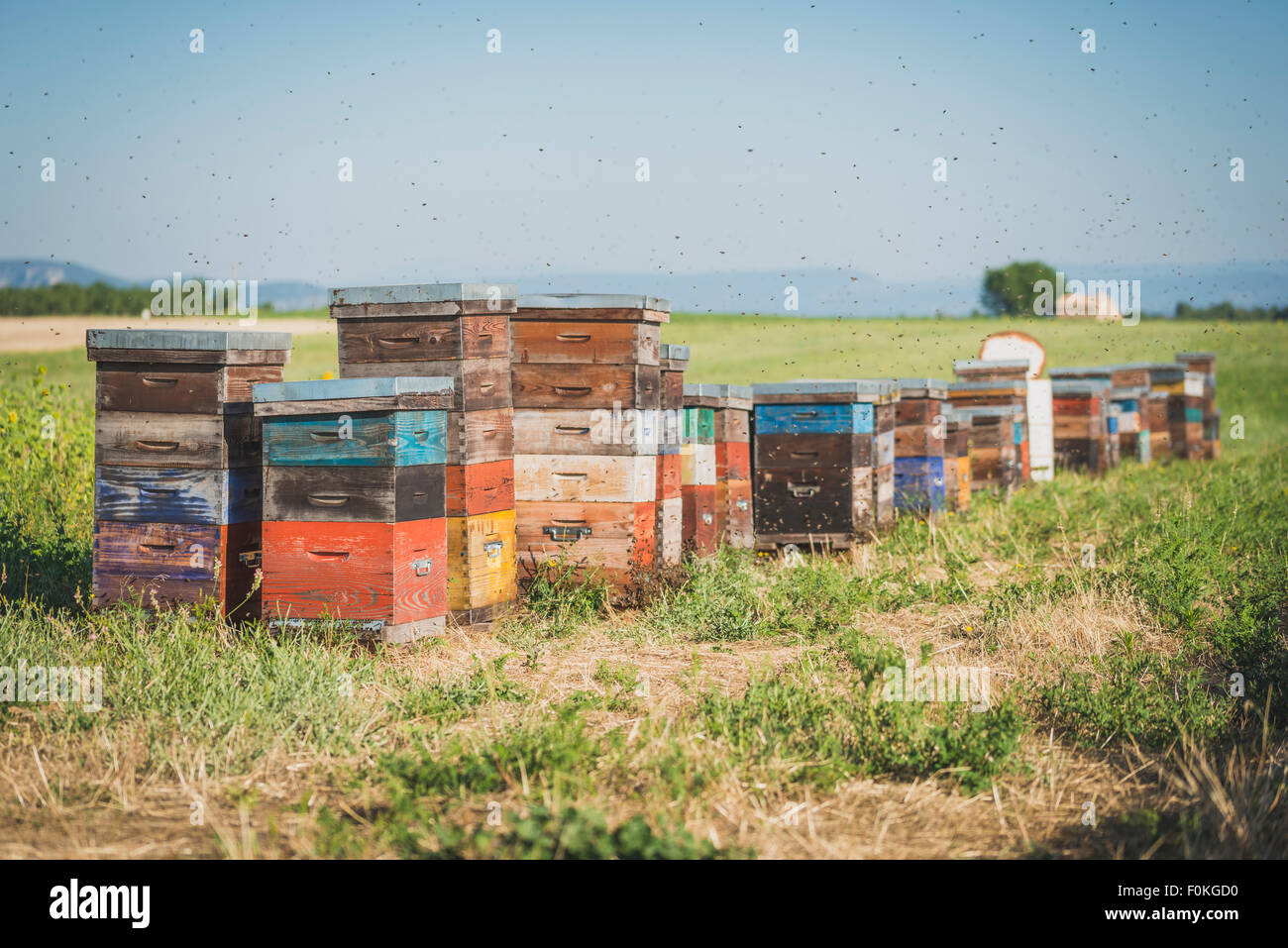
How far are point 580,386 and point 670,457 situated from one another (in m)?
1.08

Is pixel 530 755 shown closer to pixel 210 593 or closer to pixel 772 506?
pixel 210 593

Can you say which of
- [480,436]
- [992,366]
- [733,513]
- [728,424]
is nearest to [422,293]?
[480,436]

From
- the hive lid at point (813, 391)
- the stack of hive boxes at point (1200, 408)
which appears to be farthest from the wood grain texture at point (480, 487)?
the stack of hive boxes at point (1200, 408)

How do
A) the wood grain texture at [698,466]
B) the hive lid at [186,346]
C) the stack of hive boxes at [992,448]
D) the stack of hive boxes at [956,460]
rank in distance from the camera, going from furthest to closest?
the stack of hive boxes at [992,448], the stack of hive boxes at [956,460], the wood grain texture at [698,466], the hive lid at [186,346]

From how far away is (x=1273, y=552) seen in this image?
8.29 meters

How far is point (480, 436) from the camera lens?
6.41 m

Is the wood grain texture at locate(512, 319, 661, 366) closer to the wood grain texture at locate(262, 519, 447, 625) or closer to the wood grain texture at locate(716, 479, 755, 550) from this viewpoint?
the wood grain texture at locate(262, 519, 447, 625)

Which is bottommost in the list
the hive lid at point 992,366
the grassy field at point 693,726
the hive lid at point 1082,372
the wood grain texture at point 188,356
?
the grassy field at point 693,726

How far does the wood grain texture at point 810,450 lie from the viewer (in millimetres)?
9133

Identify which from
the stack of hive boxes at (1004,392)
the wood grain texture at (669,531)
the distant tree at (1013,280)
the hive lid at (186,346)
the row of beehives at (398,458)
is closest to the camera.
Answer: the row of beehives at (398,458)

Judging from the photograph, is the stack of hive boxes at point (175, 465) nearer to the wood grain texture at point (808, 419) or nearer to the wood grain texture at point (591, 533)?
the wood grain texture at point (591, 533)

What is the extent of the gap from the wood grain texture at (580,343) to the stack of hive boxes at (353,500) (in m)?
1.40
